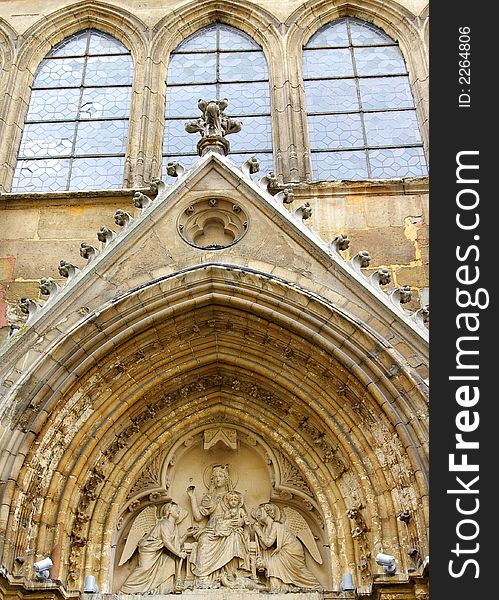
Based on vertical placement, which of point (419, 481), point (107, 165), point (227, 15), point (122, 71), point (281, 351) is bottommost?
point (419, 481)

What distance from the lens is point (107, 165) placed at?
13.2 m

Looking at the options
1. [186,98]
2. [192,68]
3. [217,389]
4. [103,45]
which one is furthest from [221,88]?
[217,389]

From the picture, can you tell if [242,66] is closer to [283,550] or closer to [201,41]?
[201,41]

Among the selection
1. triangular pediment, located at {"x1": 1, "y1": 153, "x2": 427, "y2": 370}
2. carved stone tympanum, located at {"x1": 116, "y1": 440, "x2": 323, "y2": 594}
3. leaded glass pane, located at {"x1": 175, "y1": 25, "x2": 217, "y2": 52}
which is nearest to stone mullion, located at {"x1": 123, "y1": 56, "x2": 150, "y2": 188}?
leaded glass pane, located at {"x1": 175, "y1": 25, "x2": 217, "y2": 52}

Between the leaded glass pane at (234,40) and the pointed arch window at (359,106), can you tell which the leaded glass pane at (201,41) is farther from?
the pointed arch window at (359,106)

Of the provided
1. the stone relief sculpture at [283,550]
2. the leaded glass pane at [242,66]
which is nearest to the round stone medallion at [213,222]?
the stone relief sculpture at [283,550]

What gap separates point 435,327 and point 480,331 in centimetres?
41

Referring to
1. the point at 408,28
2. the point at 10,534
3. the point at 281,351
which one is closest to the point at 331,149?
the point at 408,28

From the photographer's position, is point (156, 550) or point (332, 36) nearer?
point (156, 550)

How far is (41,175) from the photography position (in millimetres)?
13133

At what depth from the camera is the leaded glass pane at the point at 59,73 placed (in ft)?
47.4

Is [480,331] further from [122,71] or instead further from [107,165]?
[122,71]

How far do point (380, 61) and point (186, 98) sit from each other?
3.18m

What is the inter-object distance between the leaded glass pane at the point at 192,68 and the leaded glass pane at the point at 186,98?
188 millimetres
